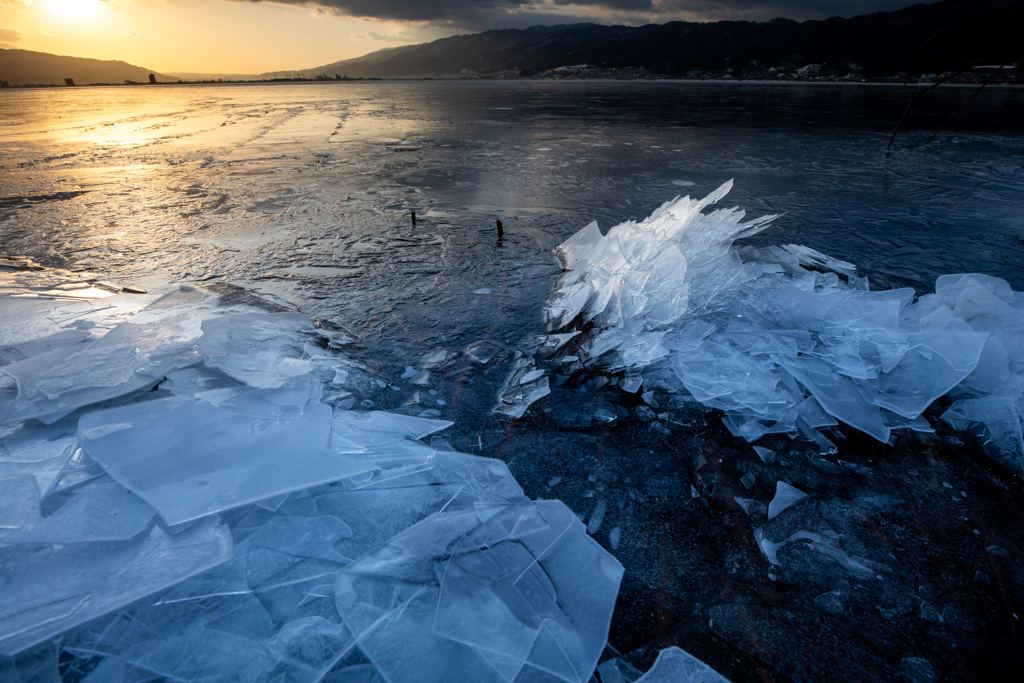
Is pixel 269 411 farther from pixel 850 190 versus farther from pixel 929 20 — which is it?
pixel 929 20

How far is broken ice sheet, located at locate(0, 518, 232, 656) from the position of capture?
39.1 inches

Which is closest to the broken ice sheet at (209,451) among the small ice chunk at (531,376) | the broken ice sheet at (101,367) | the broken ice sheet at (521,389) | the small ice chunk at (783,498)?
the broken ice sheet at (101,367)

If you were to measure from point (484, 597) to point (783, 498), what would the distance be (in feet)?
3.22

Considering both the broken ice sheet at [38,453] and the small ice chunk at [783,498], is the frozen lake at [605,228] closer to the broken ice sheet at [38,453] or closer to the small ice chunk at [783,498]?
the small ice chunk at [783,498]

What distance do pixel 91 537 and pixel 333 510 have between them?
56cm

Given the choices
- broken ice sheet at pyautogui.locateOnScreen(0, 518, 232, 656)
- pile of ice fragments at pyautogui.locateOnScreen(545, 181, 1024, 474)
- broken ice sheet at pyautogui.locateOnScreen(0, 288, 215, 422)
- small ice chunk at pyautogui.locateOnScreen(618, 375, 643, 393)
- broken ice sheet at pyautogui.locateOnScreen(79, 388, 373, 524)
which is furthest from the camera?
small ice chunk at pyautogui.locateOnScreen(618, 375, 643, 393)

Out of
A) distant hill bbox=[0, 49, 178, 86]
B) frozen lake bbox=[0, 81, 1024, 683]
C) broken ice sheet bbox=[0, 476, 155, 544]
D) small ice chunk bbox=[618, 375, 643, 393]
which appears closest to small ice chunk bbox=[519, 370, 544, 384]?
frozen lake bbox=[0, 81, 1024, 683]

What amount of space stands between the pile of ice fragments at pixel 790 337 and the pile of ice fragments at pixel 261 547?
951 mm

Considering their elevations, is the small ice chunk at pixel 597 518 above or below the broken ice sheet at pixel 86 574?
below

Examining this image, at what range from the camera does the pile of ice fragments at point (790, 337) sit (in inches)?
69.2

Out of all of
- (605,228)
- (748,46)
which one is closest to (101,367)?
(605,228)

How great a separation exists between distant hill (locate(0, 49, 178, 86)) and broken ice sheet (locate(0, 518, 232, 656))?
355ft

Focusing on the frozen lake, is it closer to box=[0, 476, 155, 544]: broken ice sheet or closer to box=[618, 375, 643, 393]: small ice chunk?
box=[618, 375, 643, 393]: small ice chunk

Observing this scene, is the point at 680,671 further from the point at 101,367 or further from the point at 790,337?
the point at 101,367
